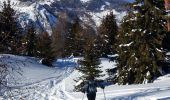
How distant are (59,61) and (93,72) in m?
29.8

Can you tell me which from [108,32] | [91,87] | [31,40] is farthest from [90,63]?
[108,32]

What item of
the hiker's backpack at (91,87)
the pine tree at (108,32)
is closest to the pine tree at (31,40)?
the pine tree at (108,32)

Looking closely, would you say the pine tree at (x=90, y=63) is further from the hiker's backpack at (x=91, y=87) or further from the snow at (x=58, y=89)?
the hiker's backpack at (x=91, y=87)

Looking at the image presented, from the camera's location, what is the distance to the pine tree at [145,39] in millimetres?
29545

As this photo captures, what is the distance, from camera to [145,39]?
3000cm

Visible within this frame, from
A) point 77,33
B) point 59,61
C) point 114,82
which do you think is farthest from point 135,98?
point 77,33

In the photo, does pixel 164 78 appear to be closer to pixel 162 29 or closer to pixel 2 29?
pixel 162 29

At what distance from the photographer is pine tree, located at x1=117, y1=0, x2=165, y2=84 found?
29545mm

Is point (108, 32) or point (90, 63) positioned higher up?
point (108, 32)

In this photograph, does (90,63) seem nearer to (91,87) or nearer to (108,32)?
(91,87)

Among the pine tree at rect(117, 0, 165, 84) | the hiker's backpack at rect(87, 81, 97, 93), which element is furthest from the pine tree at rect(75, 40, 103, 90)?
the hiker's backpack at rect(87, 81, 97, 93)

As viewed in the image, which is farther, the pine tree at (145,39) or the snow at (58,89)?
the pine tree at (145,39)

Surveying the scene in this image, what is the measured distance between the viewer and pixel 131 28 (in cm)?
3092

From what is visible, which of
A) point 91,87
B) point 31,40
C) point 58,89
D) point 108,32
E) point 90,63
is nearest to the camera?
point 91,87
